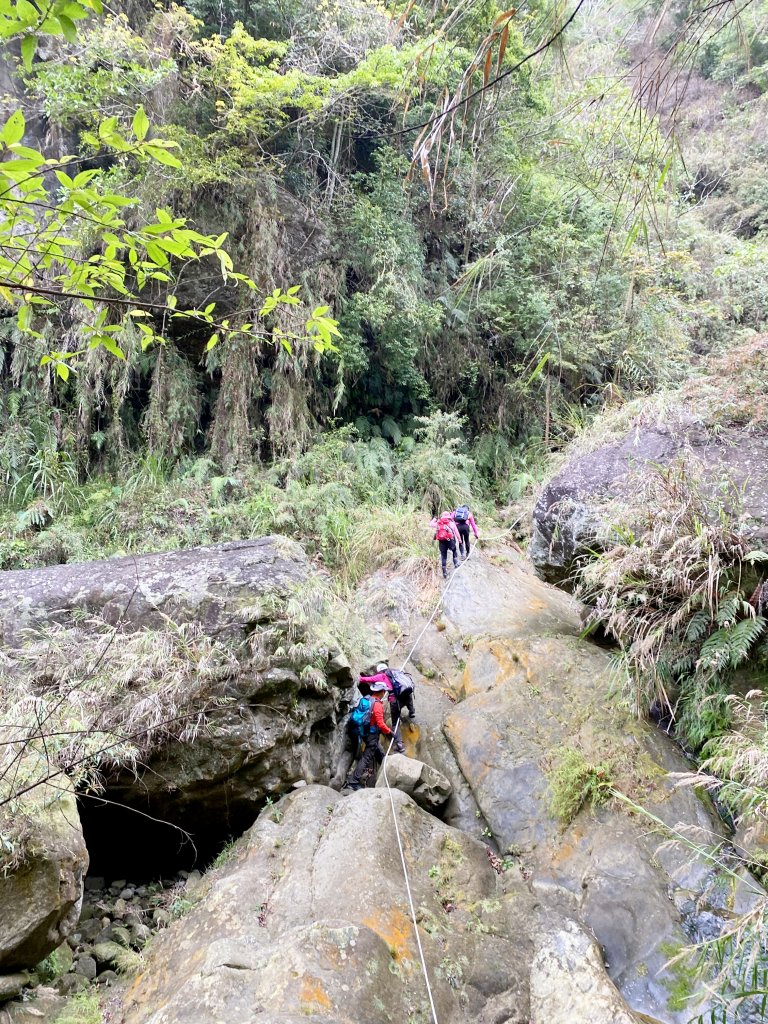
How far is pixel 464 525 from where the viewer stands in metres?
8.38

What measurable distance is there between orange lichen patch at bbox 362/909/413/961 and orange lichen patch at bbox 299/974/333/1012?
1.63 ft

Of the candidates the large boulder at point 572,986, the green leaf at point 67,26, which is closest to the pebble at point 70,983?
the large boulder at point 572,986

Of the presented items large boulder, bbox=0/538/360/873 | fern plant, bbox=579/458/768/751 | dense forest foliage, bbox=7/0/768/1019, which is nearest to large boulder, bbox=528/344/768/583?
dense forest foliage, bbox=7/0/768/1019

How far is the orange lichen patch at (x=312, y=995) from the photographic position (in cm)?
296

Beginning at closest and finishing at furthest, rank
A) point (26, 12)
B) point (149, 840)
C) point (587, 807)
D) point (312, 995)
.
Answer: point (26, 12), point (312, 995), point (587, 807), point (149, 840)

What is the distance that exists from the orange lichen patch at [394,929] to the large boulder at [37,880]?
5.85 ft

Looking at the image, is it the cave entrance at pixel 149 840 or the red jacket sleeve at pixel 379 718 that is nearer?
the cave entrance at pixel 149 840

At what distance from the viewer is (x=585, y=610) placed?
20.8 ft

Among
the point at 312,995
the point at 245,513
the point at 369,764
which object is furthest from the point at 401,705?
the point at 245,513

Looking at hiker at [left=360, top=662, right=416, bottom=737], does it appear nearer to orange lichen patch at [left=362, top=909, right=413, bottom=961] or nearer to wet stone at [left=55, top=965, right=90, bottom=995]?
orange lichen patch at [left=362, top=909, right=413, bottom=961]

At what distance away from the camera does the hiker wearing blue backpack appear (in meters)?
5.62

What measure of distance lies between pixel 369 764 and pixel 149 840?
6.54 ft

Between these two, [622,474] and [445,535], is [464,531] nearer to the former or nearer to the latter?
[445,535]

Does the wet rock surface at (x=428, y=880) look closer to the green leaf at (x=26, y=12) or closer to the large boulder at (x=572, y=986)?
the large boulder at (x=572, y=986)
